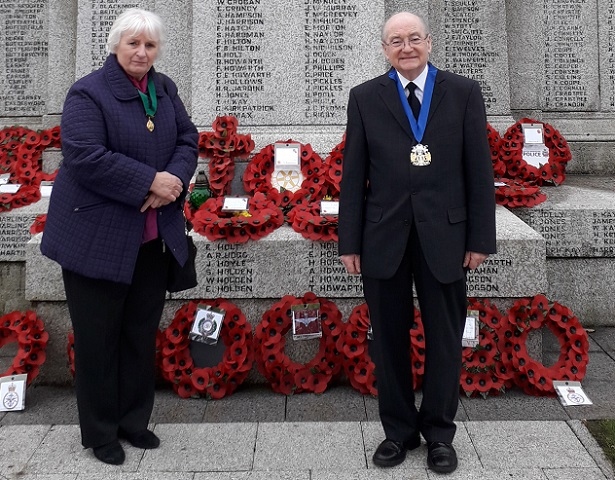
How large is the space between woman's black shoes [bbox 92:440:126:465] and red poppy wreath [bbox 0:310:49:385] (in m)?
1.28

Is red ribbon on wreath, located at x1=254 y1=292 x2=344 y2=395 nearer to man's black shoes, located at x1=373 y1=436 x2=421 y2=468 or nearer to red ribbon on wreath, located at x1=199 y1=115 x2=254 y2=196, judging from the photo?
man's black shoes, located at x1=373 y1=436 x2=421 y2=468

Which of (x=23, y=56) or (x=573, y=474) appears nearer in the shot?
(x=573, y=474)

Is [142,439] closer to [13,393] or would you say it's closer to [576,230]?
[13,393]

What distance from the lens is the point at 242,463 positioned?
353 cm

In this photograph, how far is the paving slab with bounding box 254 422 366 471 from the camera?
3520 millimetres

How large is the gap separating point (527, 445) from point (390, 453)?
2.69 ft

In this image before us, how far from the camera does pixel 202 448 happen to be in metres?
3.71

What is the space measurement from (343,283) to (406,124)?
1841mm

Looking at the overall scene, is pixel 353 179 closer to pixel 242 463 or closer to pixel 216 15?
pixel 242 463

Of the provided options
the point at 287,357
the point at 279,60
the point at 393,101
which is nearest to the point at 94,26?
the point at 279,60

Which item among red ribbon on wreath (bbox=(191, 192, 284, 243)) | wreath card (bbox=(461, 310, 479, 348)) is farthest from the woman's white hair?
wreath card (bbox=(461, 310, 479, 348))

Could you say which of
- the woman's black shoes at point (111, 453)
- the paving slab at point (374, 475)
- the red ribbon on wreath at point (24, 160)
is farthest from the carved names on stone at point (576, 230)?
the red ribbon on wreath at point (24, 160)

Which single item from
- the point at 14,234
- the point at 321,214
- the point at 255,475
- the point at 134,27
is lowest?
the point at 255,475

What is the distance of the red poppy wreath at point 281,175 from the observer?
19.0ft
